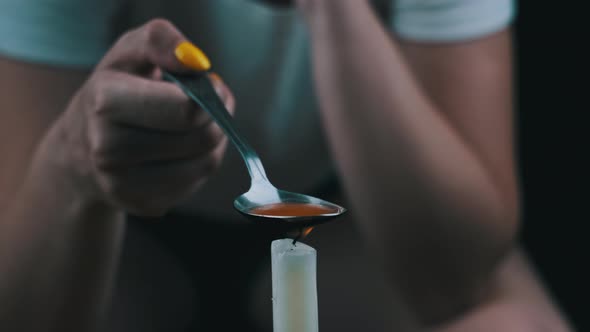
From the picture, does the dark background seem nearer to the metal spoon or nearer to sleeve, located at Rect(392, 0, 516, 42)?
sleeve, located at Rect(392, 0, 516, 42)

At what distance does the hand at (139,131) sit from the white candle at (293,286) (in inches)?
2.8

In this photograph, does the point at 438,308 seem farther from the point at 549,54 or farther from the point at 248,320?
the point at 549,54

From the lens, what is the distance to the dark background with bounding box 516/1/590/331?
53 centimetres

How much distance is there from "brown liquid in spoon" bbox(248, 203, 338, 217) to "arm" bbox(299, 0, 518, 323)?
179 mm

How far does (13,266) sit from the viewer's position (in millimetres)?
320

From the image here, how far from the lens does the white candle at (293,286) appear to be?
0.20m

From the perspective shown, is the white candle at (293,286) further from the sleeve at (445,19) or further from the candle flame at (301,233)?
the sleeve at (445,19)

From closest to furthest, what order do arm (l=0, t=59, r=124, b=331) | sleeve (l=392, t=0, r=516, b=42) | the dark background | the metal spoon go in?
1. the metal spoon
2. arm (l=0, t=59, r=124, b=331)
3. sleeve (l=392, t=0, r=516, b=42)
4. the dark background

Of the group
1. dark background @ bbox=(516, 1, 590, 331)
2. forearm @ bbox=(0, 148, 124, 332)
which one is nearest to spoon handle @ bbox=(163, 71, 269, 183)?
forearm @ bbox=(0, 148, 124, 332)

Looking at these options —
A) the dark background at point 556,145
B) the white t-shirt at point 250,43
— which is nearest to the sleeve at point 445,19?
the white t-shirt at point 250,43

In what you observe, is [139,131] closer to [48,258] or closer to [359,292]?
[48,258]

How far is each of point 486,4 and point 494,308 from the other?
188mm

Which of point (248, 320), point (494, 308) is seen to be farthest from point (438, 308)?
point (248, 320)

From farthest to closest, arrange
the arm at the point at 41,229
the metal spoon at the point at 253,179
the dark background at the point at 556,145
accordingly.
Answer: the dark background at the point at 556,145
the arm at the point at 41,229
the metal spoon at the point at 253,179
